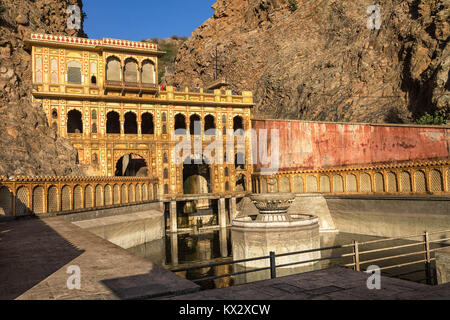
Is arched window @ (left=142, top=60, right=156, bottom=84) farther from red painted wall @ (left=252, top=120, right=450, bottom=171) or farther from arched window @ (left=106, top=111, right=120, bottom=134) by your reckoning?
red painted wall @ (left=252, top=120, right=450, bottom=171)

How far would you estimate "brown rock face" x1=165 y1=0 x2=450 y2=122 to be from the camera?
41312mm

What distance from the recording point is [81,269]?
356 inches

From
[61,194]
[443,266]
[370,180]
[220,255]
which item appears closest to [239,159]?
[220,255]

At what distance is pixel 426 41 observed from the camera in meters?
41.1

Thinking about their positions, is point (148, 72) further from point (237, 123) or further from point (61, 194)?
point (61, 194)

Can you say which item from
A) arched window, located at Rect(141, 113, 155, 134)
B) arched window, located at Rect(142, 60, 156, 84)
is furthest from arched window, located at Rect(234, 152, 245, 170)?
arched window, located at Rect(142, 60, 156, 84)

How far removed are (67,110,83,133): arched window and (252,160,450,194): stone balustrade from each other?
68.6 feet

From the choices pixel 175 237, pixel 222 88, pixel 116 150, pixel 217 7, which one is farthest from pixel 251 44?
pixel 175 237

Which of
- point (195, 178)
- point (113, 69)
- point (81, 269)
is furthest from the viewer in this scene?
point (195, 178)

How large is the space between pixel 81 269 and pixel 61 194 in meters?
15.6

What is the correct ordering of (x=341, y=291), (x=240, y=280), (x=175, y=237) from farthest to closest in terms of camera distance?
(x=175, y=237)
(x=240, y=280)
(x=341, y=291)

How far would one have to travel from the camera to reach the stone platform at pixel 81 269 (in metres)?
7.10
